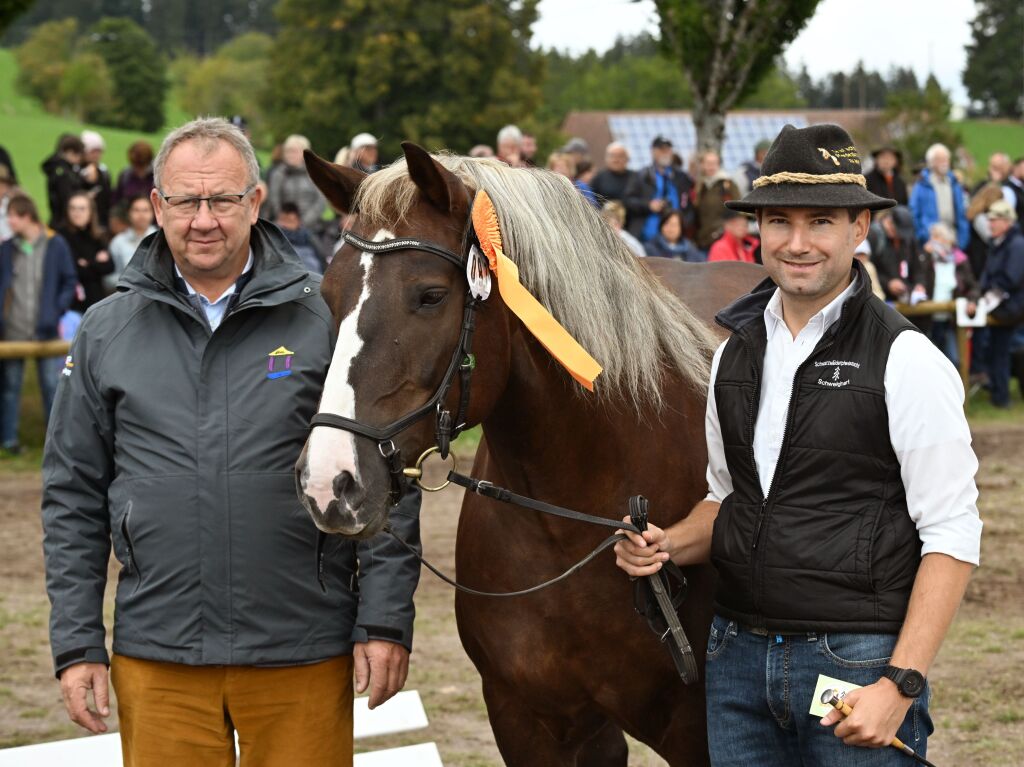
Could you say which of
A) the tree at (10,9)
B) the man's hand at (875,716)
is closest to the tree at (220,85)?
the tree at (10,9)

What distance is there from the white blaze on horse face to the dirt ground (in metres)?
2.53

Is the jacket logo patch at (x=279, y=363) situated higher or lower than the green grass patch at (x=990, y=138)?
higher

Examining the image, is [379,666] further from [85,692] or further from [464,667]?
[464,667]

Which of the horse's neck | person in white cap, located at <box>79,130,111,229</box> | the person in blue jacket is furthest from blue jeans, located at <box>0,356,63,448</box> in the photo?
the person in blue jacket

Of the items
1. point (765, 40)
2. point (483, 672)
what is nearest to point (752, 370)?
point (483, 672)

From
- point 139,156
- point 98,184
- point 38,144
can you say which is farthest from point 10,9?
point 38,144

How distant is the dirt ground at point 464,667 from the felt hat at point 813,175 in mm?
2791

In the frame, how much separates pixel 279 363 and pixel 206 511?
36cm

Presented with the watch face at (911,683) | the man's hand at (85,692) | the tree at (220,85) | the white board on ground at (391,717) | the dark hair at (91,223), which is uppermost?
the tree at (220,85)

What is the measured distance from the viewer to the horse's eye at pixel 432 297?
2567mm

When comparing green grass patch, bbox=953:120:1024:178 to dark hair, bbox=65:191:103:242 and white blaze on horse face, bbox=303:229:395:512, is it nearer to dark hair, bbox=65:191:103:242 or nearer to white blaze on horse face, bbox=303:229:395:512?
dark hair, bbox=65:191:103:242

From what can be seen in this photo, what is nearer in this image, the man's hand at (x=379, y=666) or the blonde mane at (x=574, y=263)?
the blonde mane at (x=574, y=263)

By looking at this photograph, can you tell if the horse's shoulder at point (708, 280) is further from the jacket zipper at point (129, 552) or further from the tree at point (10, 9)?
the tree at point (10, 9)

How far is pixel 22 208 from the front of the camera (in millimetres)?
9656
